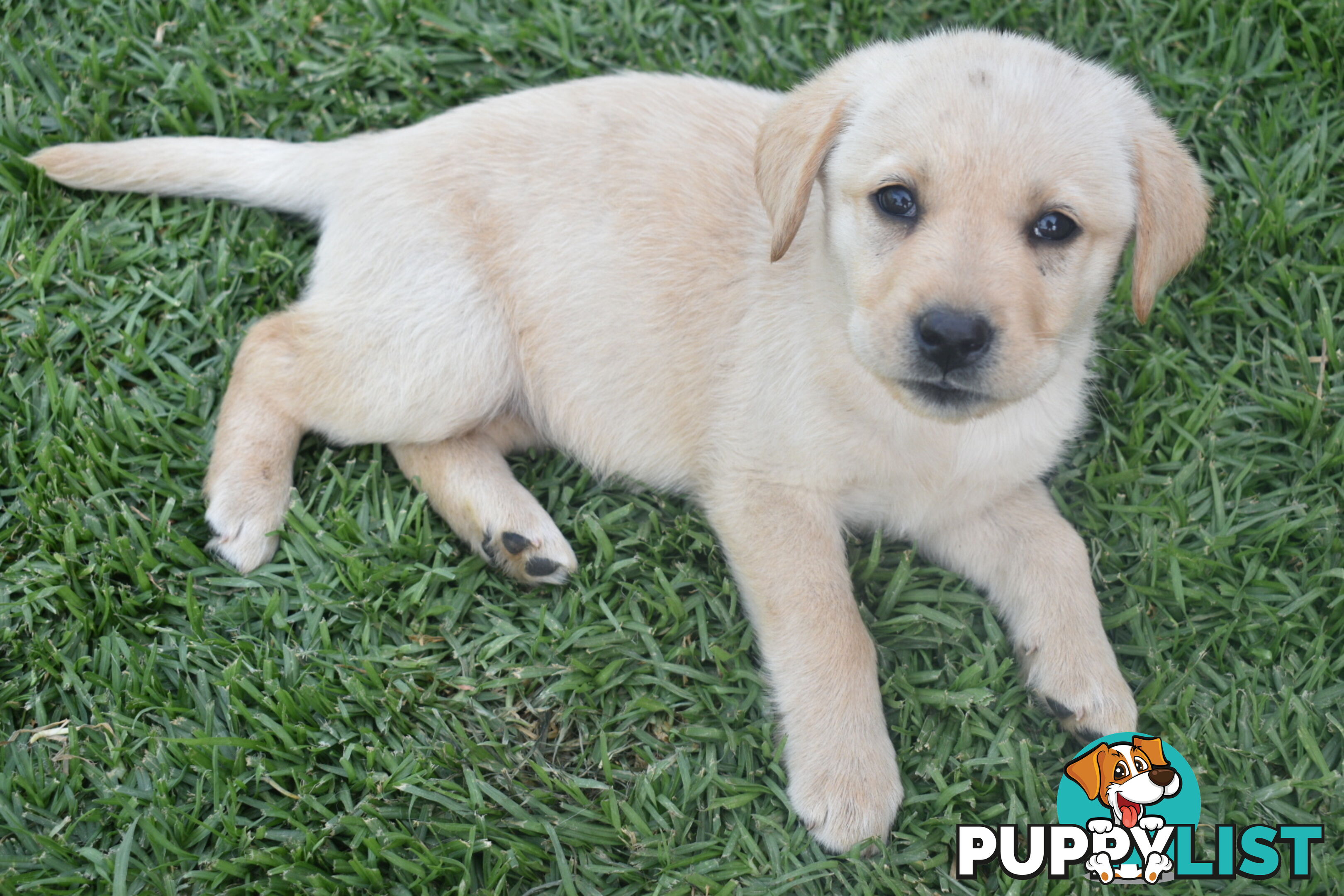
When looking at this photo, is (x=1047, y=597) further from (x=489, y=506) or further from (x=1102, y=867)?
(x=489, y=506)

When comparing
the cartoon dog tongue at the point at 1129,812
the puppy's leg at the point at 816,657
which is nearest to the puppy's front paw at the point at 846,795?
the puppy's leg at the point at 816,657

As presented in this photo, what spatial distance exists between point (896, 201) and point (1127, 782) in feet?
5.23

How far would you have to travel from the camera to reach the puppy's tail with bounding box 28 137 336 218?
367 centimetres

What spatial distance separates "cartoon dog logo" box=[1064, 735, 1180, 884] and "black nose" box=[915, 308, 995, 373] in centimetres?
116

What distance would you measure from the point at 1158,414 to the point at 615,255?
1.89 metres

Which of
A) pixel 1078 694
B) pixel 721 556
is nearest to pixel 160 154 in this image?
pixel 721 556

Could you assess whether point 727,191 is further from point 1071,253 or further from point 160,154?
point 160,154

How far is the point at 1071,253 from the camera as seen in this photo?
2533mm

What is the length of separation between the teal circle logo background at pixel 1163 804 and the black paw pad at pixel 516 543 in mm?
1608

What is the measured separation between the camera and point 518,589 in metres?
3.23

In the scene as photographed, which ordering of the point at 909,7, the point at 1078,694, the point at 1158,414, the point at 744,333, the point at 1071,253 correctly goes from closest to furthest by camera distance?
the point at 1071,253 < the point at 1078,694 < the point at 744,333 < the point at 1158,414 < the point at 909,7

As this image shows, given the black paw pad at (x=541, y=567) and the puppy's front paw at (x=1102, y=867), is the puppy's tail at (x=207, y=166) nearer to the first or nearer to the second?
the black paw pad at (x=541, y=567)

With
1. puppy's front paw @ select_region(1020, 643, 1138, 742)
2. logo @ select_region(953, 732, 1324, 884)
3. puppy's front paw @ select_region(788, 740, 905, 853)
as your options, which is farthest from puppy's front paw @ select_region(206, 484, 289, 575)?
puppy's front paw @ select_region(1020, 643, 1138, 742)

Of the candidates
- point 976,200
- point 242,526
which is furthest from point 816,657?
point 242,526
